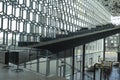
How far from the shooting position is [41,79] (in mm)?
11906

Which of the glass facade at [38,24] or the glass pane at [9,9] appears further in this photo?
the glass pane at [9,9]

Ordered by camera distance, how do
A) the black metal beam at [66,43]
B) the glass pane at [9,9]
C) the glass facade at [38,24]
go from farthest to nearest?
the glass pane at [9,9] → the black metal beam at [66,43] → the glass facade at [38,24]

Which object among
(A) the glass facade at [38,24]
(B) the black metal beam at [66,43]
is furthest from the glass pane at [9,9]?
(B) the black metal beam at [66,43]

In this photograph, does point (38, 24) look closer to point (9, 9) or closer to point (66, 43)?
point (66, 43)

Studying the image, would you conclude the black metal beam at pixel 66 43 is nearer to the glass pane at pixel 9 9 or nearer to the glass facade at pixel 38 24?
the glass facade at pixel 38 24

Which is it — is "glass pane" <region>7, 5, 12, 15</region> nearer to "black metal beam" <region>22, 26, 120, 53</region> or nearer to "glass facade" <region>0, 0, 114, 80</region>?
"glass facade" <region>0, 0, 114, 80</region>

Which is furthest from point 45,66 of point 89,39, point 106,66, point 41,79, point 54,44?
point 106,66

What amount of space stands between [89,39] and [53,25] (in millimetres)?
8420

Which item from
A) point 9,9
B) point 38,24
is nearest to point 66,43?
point 9,9

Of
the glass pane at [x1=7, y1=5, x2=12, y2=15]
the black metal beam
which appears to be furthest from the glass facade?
the black metal beam

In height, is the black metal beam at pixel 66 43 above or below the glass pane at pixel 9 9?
below

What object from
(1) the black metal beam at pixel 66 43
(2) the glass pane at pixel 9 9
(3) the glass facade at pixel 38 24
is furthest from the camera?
(2) the glass pane at pixel 9 9

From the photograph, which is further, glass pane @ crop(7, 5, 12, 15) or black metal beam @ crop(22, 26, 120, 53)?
glass pane @ crop(7, 5, 12, 15)

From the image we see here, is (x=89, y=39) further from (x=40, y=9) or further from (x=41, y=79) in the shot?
(x=41, y=79)
